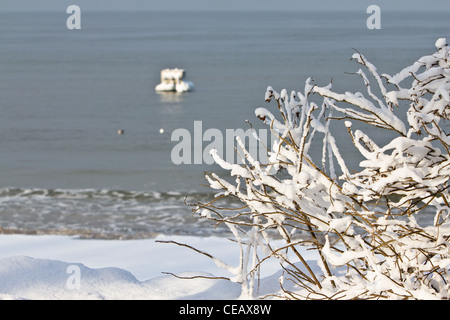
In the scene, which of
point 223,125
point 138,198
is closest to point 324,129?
point 138,198

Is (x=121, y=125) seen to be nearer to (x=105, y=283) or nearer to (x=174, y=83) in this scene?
(x=174, y=83)

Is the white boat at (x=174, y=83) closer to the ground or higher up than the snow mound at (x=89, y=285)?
higher up

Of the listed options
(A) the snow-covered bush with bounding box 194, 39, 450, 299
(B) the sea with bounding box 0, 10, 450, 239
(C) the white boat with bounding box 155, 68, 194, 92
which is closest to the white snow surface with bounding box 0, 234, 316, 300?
(A) the snow-covered bush with bounding box 194, 39, 450, 299

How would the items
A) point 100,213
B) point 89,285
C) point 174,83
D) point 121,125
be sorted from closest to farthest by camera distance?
point 89,285
point 100,213
point 121,125
point 174,83

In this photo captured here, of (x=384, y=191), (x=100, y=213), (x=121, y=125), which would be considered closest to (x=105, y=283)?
(x=384, y=191)

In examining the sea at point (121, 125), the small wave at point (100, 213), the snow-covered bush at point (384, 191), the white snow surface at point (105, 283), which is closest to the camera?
the snow-covered bush at point (384, 191)

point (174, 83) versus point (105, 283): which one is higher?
point (174, 83)

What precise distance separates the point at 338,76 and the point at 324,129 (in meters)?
31.2

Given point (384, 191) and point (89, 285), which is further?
point (89, 285)

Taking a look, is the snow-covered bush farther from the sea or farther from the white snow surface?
the white snow surface

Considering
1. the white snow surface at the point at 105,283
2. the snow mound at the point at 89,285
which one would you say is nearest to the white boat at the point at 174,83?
the white snow surface at the point at 105,283

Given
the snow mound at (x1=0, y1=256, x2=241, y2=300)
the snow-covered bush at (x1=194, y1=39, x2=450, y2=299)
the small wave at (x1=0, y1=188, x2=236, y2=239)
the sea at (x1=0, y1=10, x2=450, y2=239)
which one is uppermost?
the sea at (x1=0, y1=10, x2=450, y2=239)

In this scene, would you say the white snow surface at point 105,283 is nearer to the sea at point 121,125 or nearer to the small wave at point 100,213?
the sea at point 121,125

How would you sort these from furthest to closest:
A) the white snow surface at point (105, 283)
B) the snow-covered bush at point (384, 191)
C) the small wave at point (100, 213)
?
the small wave at point (100, 213) < the white snow surface at point (105, 283) < the snow-covered bush at point (384, 191)
